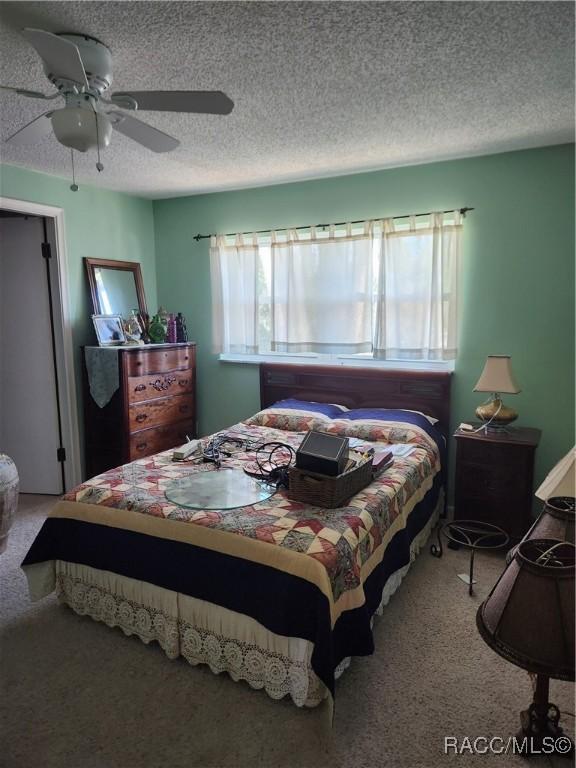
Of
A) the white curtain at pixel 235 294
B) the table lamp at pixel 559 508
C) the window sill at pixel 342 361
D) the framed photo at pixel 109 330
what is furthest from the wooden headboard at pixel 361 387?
the table lamp at pixel 559 508

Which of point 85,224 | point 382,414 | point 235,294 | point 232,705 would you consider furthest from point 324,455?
point 85,224

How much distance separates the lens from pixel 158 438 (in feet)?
13.0

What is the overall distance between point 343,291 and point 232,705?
2810mm

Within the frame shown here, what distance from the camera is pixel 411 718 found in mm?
1715

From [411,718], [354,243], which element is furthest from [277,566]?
[354,243]

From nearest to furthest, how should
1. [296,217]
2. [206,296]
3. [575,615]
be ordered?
[575,615] < [296,217] < [206,296]

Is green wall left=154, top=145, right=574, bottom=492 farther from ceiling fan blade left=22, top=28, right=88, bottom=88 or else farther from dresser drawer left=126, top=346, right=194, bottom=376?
ceiling fan blade left=22, top=28, right=88, bottom=88

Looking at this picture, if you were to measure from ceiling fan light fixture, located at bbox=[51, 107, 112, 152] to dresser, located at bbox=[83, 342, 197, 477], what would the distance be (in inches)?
79.5

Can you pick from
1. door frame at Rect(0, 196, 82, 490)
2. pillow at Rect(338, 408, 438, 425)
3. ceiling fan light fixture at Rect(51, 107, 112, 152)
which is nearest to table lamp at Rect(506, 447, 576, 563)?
pillow at Rect(338, 408, 438, 425)

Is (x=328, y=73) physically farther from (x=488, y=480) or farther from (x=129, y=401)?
(x=129, y=401)

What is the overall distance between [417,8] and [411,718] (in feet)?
8.09

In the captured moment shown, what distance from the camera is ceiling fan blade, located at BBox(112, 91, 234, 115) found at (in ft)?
5.51

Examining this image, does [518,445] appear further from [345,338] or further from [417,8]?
[417,8]

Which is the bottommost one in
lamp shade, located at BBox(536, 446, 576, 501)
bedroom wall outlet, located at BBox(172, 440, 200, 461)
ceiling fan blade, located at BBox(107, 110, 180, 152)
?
bedroom wall outlet, located at BBox(172, 440, 200, 461)
